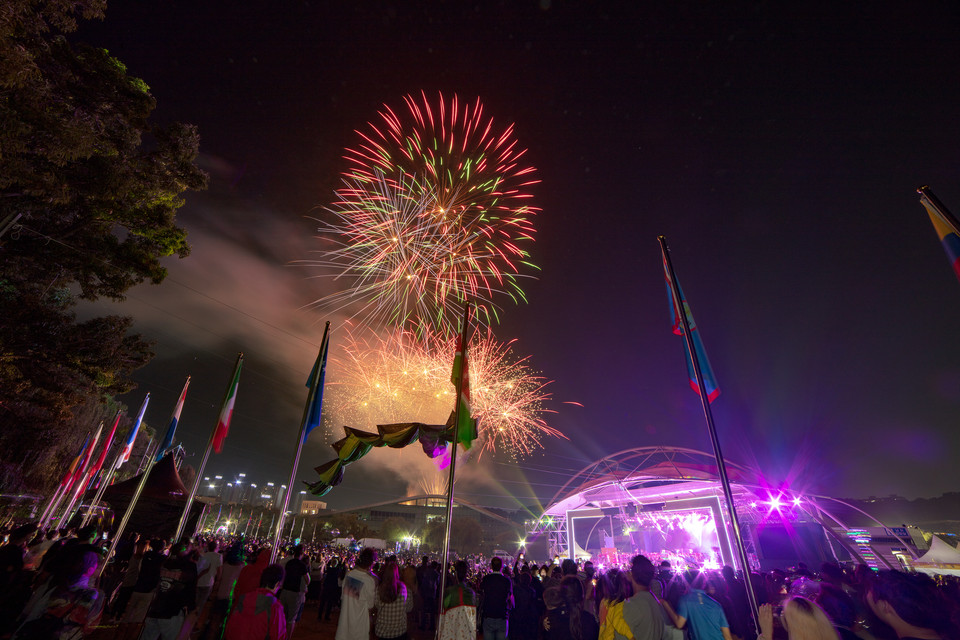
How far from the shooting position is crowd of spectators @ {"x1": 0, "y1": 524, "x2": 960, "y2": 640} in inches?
151

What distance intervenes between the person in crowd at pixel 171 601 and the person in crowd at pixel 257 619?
1860 mm

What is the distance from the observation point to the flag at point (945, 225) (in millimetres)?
6273

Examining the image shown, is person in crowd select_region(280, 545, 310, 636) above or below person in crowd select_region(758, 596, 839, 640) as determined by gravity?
below

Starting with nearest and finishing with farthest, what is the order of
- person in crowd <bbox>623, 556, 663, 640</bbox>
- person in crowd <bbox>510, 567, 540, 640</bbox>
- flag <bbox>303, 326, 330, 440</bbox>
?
person in crowd <bbox>623, 556, 663, 640</bbox> → person in crowd <bbox>510, 567, 540, 640</bbox> → flag <bbox>303, 326, 330, 440</bbox>

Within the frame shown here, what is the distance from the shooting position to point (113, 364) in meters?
11.6

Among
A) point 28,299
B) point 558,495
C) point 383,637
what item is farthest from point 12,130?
point 558,495

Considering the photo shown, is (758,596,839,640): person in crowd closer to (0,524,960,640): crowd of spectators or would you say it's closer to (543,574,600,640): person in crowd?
(0,524,960,640): crowd of spectators

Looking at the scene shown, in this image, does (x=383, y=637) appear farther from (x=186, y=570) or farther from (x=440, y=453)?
(x=440, y=453)

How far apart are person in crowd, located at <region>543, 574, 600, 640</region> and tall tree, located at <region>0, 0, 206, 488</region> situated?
12.2 metres

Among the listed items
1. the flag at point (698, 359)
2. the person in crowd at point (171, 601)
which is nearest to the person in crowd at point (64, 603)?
the person in crowd at point (171, 601)

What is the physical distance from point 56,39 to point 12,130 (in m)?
2.56

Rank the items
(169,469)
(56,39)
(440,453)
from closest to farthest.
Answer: (56,39) → (440,453) → (169,469)

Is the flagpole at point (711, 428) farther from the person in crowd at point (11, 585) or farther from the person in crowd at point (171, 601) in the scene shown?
the person in crowd at point (11, 585)

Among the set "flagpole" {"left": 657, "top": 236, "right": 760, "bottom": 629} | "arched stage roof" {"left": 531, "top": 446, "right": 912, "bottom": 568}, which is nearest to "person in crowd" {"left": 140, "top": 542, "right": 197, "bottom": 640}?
"flagpole" {"left": 657, "top": 236, "right": 760, "bottom": 629}
